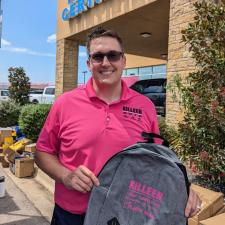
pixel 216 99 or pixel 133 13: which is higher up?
pixel 133 13

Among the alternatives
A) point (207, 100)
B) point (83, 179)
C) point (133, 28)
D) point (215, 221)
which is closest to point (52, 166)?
point (83, 179)

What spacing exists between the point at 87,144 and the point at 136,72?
21168 millimetres

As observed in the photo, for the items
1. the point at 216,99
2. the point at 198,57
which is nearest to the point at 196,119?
the point at 216,99

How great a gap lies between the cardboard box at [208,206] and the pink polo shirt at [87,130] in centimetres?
160

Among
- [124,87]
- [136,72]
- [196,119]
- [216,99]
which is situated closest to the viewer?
[124,87]

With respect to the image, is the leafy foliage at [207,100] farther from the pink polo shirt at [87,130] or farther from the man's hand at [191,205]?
the man's hand at [191,205]

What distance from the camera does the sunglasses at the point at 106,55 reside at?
174cm

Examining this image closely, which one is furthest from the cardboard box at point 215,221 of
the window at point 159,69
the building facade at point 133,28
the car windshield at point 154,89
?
the window at point 159,69

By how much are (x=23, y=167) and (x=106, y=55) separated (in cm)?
508

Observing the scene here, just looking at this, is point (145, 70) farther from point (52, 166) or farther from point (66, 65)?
point (52, 166)

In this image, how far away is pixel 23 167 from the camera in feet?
20.6

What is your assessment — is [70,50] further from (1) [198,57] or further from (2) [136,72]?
(2) [136,72]

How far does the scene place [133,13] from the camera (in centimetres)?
838

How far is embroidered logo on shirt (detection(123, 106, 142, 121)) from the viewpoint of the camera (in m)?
1.75
